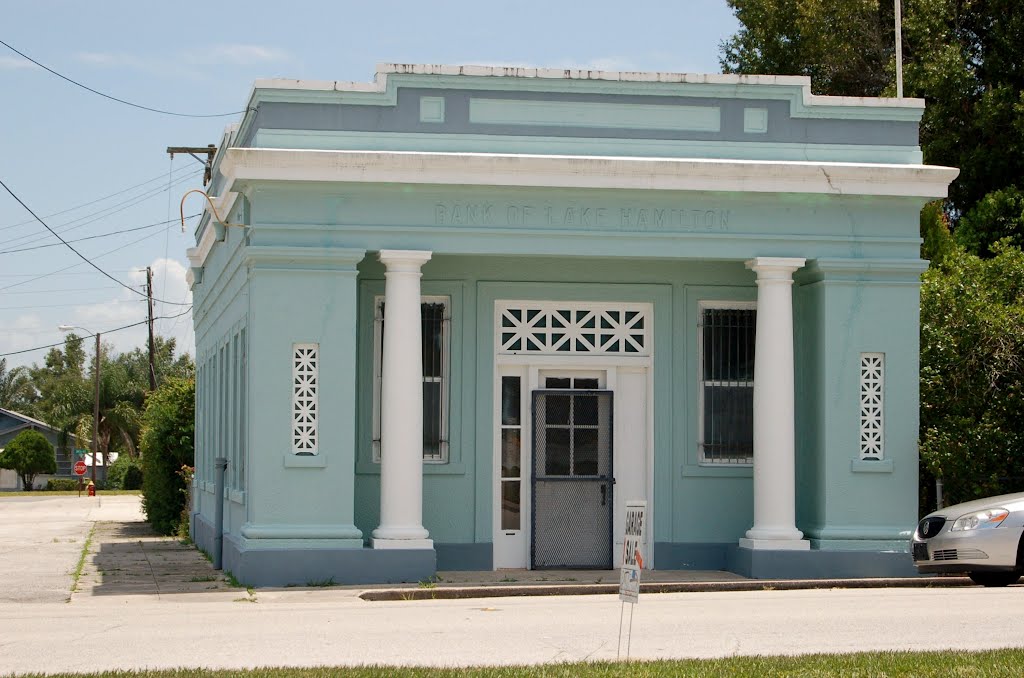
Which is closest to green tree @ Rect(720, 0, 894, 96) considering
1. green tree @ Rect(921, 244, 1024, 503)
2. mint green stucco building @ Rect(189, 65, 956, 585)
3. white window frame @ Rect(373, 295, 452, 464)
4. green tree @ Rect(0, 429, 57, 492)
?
green tree @ Rect(921, 244, 1024, 503)

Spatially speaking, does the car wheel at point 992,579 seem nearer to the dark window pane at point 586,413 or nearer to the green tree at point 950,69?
the dark window pane at point 586,413

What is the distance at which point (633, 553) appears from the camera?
9.51m

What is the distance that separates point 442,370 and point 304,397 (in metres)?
1.91

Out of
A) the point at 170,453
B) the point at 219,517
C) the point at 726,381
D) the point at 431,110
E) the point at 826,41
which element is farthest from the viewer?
the point at 826,41

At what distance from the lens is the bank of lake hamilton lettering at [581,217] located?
14.9 metres

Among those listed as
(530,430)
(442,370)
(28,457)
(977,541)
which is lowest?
(28,457)

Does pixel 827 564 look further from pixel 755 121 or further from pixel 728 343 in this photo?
pixel 755 121

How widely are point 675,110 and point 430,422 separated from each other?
4.30m

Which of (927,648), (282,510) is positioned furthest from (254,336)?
(927,648)

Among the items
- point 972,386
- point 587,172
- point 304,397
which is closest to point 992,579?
point 972,386

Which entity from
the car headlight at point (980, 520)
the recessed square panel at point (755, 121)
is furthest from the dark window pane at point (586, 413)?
the car headlight at point (980, 520)

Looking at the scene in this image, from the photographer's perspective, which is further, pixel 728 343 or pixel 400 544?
pixel 728 343

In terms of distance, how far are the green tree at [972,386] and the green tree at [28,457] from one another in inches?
2091

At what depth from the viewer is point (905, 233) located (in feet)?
50.6
